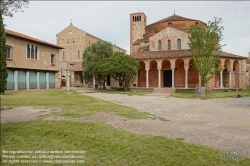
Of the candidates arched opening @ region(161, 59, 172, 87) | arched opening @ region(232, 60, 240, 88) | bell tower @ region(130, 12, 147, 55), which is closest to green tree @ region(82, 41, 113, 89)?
arched opening @ region(161, 59, 172, 87)

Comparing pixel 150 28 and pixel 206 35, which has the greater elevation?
pixel 150 28

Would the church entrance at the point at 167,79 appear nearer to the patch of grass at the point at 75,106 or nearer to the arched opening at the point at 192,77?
the arched opening at the point at 192,77

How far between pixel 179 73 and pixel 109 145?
28563 mm

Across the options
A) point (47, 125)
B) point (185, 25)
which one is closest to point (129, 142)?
point (47, 125)

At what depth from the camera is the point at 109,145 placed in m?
5.23

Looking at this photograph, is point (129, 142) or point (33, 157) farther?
point (129, 142)

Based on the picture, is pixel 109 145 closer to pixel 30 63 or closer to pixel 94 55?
pixel 30 63

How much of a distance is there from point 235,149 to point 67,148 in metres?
4.31

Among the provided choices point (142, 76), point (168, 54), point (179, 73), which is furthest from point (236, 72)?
point (142, 76)

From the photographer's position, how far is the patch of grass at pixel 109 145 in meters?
4.38

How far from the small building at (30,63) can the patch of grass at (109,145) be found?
19059 millimetres

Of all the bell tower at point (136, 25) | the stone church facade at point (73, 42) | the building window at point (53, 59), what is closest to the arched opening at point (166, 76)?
the bell tower at point (136, 25)

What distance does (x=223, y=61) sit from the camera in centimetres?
2941

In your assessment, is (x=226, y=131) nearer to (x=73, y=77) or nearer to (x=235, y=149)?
(x=235, y=149)
